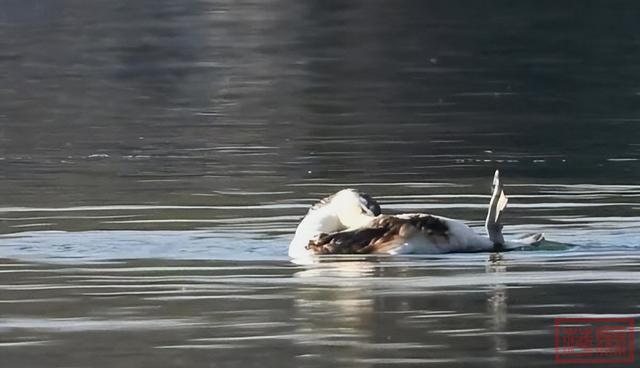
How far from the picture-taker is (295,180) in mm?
17422

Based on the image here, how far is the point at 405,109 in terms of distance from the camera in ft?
84.3

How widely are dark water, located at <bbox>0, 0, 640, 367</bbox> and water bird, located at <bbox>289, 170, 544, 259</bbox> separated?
6.9 inches

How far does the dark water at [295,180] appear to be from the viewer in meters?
9.53

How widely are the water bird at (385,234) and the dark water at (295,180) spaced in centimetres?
17

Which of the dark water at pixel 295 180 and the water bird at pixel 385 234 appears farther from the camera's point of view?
the water bird at pixel 385 234

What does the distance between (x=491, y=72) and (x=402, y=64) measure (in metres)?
2.24

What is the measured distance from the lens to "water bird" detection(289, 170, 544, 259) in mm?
12227

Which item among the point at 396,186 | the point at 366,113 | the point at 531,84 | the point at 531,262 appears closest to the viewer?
the point at 531,262

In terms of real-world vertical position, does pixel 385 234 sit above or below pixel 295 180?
above

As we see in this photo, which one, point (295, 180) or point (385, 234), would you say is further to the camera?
point (295, 180)

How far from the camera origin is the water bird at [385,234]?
12.2 meters

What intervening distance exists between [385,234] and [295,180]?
516cm

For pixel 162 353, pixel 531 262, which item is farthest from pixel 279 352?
pixel 531 262

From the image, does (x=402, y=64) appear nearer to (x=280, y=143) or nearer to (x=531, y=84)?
(x=531, y=84)
